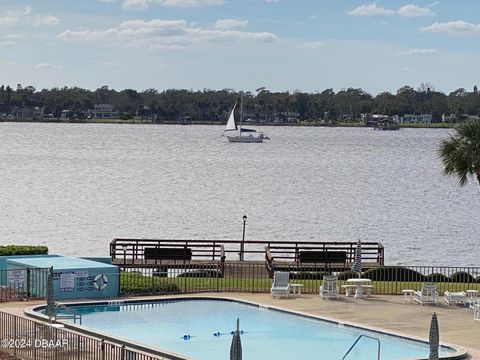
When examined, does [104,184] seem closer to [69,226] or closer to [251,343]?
[69,226]

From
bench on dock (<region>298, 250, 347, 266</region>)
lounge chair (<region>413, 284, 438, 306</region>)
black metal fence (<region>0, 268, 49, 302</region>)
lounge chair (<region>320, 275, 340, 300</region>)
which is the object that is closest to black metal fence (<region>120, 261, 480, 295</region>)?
bench on dock (<region>298, 250, 347, 266</region>)

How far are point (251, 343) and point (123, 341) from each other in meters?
4.33

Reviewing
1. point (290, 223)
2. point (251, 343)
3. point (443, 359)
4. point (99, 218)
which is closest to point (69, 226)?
point (99, 218)

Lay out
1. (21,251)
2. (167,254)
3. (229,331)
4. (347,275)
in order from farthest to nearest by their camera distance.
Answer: (167,254), (347,275), (21,251), (229,331)

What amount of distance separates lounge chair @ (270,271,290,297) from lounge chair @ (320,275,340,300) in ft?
3.81

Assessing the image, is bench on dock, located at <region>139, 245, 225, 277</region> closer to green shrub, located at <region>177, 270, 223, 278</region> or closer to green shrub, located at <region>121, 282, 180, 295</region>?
green shrub, located at <region>177, 270, 223, 278</region>

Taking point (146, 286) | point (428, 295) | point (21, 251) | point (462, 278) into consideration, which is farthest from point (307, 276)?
point (21, 251)

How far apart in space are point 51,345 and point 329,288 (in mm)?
13410

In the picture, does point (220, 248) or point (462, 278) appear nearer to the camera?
point (462, 278)

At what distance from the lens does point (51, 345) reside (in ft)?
90.3

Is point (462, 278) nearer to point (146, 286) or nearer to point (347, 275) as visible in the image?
point (347, 275)

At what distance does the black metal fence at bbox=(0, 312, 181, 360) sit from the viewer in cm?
2703

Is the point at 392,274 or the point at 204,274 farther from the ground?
the point at 392,274

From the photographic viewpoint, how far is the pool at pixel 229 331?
3200cm
